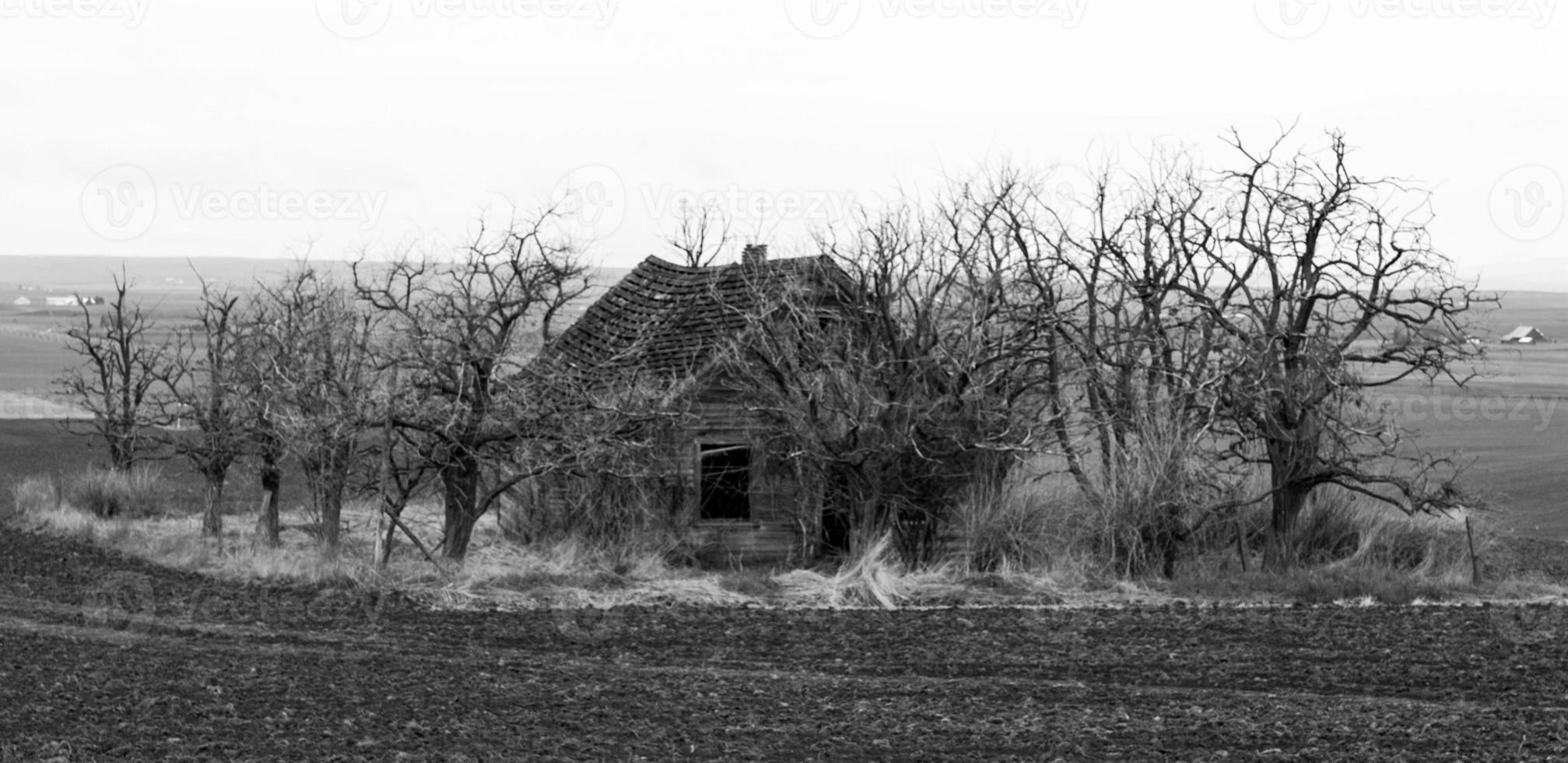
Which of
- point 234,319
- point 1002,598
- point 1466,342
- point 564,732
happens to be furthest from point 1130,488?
point 234,319

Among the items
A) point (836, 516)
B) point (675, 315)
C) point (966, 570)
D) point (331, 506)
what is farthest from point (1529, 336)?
point (331, 506)

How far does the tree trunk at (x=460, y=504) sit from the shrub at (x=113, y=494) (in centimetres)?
1094

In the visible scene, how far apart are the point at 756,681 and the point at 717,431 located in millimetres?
9900

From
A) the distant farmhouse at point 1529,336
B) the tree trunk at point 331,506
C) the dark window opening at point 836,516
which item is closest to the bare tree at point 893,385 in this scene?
the dark window opening at point 836,516

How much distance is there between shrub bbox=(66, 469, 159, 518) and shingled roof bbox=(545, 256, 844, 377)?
9.57 metres

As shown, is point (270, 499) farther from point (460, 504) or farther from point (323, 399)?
point (323, 399)

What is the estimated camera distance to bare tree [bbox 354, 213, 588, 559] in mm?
22484

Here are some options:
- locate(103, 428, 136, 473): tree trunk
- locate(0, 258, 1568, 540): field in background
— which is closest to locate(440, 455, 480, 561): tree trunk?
locate(0, 258, 1568, 540): field in background

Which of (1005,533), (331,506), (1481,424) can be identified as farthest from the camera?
(1481,424)

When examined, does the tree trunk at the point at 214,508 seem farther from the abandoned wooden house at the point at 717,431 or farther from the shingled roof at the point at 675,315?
the shingled roof at the point at 675,315

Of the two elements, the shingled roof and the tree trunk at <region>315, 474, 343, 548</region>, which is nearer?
the tree trunk at <region>315, 474, 343, 548</region>

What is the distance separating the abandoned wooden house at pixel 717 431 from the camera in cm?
2466

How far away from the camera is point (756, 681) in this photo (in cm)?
1539

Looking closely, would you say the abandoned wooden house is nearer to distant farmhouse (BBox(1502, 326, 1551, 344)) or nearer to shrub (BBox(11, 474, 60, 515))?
shrub (BBox(11, 474, 60, 515))
